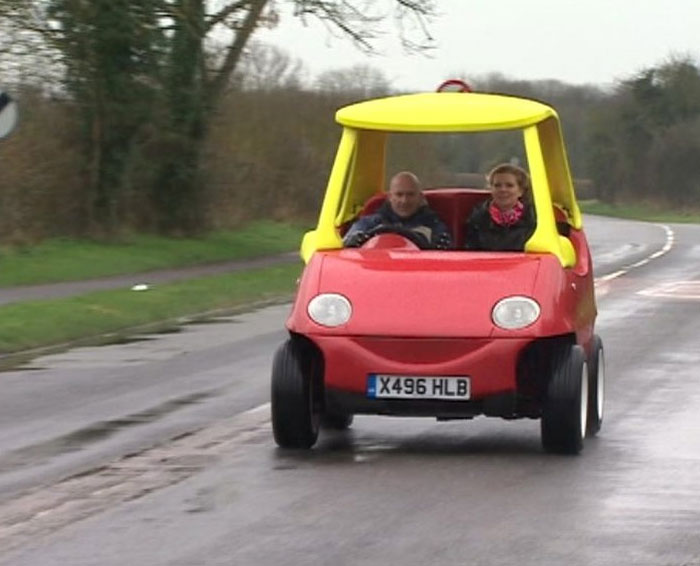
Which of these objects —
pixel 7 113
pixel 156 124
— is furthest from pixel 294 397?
pixel 156 124

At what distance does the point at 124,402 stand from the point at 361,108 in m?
3.38

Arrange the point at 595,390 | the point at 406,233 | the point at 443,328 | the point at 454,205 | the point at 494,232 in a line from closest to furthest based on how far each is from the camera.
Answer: the point at 443,328 < the point at 406,233 < the point at 494,232 < the point at 595,390 < the point at 454,205

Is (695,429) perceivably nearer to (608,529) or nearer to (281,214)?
(608,529)

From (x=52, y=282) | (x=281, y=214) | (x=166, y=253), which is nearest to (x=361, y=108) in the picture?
(x=52, y=282)

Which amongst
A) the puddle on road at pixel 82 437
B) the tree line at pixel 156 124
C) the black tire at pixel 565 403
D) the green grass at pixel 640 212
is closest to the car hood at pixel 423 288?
the black tire at pixel 565 403

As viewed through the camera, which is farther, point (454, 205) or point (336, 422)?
point (454, 205)

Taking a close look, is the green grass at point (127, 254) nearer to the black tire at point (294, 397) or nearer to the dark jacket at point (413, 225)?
the dark jacket at point (413, 225)

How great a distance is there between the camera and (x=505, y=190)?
11.6 m

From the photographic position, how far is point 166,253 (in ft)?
111

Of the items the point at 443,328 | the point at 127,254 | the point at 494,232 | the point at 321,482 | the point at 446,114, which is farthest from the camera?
the point at 127,254

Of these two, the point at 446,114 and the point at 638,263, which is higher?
the point at 446,114

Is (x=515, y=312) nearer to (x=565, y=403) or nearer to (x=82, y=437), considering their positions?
(x=565, y=403)

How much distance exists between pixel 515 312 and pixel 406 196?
5.08 feet

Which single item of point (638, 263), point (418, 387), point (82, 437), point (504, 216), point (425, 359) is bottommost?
Answer: point (638, 263)
